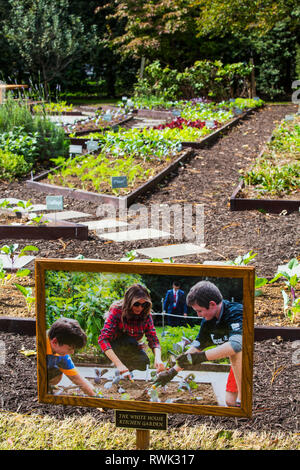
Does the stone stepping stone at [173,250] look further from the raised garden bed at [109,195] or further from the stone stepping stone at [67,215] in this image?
the raised garden bed at [109,195]

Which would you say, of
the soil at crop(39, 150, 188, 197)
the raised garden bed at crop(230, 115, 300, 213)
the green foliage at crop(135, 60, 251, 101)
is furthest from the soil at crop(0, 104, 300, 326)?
the green foliage at crop(135, 60, 251, 101)

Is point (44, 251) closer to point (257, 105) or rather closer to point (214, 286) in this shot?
point (214, 286)

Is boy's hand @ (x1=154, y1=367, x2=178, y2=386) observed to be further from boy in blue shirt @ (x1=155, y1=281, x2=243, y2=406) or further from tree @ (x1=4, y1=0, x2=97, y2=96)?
tree @ (x1=4, y1=0, x2=97, y2=96)

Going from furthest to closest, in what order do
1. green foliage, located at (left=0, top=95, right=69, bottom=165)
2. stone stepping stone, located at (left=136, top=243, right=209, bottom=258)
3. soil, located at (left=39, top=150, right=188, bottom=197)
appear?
green foliage, located at (left=0, top=95, right=69, bottom=165), soil, located at (left=39, top=150, right=188, bottom=197), stone stepping stone, located at (left=136, top=243, right=209, bottom=258)

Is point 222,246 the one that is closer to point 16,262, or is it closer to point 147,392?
point 16,262

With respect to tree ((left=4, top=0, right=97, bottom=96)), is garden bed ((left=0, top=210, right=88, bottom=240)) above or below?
below

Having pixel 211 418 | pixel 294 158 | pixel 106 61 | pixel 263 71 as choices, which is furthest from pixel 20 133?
pixel 106 61

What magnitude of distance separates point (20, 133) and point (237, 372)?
7.09m

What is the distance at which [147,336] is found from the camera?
2088 millimetres

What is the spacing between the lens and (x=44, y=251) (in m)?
4.86

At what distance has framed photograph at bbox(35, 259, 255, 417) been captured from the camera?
200 centimetres

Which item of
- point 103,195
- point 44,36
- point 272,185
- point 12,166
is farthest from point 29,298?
point 44,36

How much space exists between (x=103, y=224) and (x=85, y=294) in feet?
11.9

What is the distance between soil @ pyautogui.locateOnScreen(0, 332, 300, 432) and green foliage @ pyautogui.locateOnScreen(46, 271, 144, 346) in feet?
2.01
